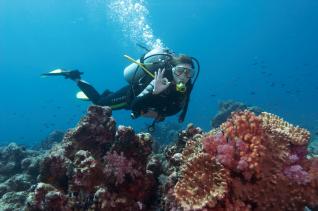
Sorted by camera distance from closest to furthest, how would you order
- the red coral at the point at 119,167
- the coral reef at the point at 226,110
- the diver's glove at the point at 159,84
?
the red coral at the point at 119,167 < the diver's glove at the point at 159,84 < the coral reef at the point at 226,110

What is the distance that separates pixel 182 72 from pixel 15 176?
5252 millimetres

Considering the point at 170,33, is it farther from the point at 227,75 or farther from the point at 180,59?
the point at 180,59

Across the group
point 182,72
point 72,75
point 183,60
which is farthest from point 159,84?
point 72,75

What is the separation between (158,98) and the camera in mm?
7586

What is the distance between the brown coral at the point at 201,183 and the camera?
11.3ft

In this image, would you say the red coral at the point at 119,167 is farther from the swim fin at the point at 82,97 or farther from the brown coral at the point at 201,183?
the swim fin at the point at 82,97

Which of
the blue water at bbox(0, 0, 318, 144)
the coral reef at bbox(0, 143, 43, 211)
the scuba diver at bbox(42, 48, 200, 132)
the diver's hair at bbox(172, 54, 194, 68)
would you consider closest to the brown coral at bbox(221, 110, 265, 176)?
the scuba diver at bbox(42, 48, 200, 132)

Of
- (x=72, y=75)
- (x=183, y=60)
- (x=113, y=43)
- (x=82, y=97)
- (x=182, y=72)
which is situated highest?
(x=113, y=43)

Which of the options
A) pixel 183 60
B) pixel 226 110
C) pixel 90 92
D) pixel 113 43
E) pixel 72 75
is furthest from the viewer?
pixel 113 43

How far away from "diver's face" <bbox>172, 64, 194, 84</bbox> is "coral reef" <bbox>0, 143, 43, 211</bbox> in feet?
13.9

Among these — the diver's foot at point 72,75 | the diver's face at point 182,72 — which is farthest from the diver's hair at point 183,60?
the diver's foot at point 72,75

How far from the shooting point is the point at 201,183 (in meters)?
3.60

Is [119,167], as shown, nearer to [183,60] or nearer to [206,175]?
[206,175]

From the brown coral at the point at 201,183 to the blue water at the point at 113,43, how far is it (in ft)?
296
